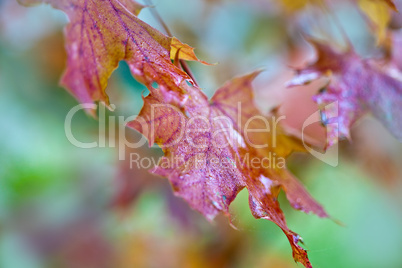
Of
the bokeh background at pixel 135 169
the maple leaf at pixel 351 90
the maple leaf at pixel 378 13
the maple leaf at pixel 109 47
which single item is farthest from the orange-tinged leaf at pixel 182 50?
the bokeh background at pixel 135 169

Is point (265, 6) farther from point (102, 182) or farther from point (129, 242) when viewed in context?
point (129, 242)

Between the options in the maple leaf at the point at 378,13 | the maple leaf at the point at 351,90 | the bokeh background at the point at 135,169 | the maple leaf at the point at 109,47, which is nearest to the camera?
the maple leaf at the point at 109,47

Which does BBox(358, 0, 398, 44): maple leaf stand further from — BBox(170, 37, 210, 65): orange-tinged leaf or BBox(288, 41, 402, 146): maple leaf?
BBox(170, 37, 210, 65): orange-tinged leaf

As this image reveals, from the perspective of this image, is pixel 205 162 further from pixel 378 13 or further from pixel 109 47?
pixel 378 13

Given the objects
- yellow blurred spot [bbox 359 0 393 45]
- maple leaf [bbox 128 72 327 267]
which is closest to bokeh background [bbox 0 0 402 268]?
yellow blurred spot [bbox 359 0 393 45]

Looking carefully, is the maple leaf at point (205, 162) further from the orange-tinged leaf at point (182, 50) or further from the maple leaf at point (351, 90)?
the maple leaf at point (351, 90)

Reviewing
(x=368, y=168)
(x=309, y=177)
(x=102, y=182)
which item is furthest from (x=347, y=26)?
(x=102, y=182)
